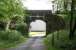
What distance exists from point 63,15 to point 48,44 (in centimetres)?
132

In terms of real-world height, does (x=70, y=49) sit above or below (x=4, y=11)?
below

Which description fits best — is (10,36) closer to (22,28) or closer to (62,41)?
(22,28)

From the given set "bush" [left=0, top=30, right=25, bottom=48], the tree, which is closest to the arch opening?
"bush" [left=0, top=30, right=25, bottom=48]

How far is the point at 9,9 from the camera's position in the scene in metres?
9.27

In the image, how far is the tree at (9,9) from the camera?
8.59 m

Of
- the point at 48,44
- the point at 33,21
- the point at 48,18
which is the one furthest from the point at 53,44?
the point at 33,21

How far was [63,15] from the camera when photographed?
29.6 feet

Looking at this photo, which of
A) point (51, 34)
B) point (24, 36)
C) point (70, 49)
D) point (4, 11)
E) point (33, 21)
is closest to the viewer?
point (70, 49)

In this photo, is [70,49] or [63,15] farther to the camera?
[63,15]

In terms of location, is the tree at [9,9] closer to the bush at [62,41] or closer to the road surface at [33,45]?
the road surface at [33,45]

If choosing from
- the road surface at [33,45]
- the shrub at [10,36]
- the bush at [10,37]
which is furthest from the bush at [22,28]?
the road surface at [33,45]

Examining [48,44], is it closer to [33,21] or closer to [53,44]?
[53,44]

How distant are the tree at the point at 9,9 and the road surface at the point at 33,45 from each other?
1.40 m

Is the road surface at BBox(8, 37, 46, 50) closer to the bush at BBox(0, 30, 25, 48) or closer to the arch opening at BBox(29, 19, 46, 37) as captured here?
the arch opening at BBox(29, 19, 46, 37)
